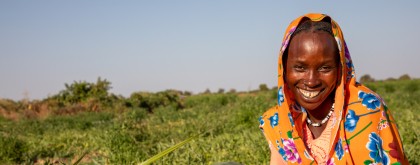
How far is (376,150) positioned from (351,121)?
0.16 metres

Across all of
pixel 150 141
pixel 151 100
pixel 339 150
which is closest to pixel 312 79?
pixel 339 150

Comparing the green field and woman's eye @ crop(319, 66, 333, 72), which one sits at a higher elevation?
woman's eye @ crop(319, 66, 333, 72)

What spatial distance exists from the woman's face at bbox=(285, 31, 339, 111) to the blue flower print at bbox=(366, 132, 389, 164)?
0.27m

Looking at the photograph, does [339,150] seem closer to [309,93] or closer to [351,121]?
[351,121]

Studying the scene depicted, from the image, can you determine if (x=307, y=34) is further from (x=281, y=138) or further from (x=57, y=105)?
(x=57, y=105)

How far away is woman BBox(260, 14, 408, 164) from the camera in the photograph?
1.84m

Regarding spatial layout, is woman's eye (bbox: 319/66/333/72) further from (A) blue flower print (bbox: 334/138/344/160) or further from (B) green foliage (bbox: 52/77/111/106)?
(B) green foliage (bbox: 52/77/111/106)

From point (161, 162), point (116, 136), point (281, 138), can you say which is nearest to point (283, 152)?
point (281, 138)

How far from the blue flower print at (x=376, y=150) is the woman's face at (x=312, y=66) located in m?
0.27

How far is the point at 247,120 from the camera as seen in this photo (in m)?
6.92

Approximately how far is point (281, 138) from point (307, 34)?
608 mm

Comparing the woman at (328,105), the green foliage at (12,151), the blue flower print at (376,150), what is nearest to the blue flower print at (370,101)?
the woman at (328,105)

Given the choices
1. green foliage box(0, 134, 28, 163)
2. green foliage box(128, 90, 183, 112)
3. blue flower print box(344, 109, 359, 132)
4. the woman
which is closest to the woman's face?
the woman

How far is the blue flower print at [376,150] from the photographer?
1.82m
